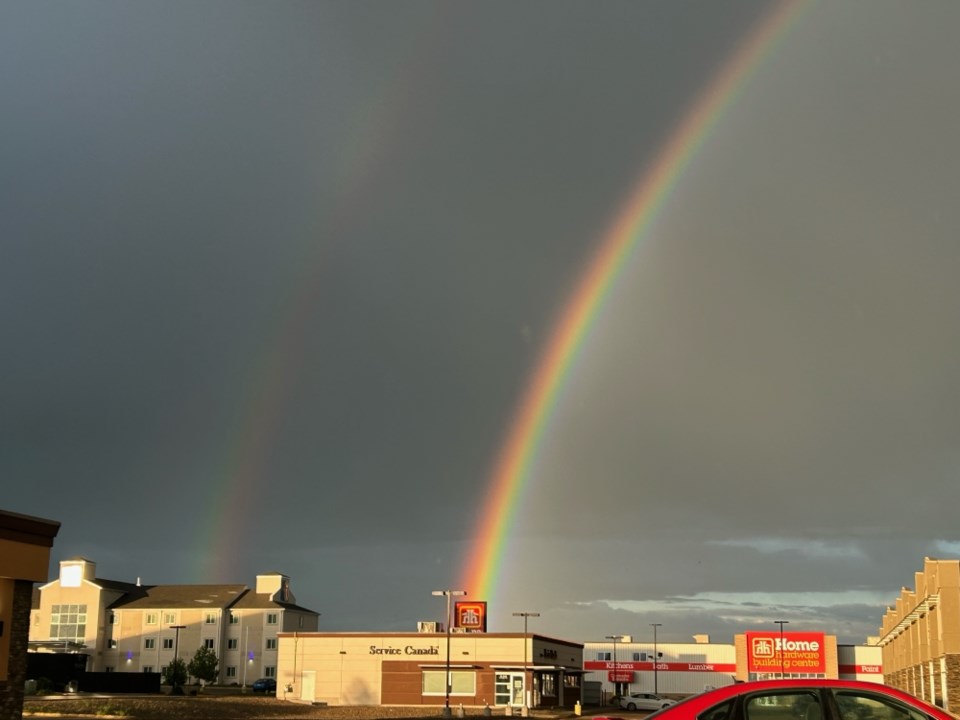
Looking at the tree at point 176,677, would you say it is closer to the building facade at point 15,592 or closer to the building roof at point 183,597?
the building roof at point 183,597

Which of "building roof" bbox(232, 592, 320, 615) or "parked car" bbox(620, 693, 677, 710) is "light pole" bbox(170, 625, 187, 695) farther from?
"parked car" bbox(620, 693, 677, 710)

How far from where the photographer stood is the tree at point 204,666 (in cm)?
9981

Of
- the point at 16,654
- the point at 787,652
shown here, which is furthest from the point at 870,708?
the point at 787,652

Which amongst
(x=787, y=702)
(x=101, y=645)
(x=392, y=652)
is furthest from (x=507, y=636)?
(x=787, y=702)

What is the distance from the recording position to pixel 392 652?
82.9m

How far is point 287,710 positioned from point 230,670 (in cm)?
5188

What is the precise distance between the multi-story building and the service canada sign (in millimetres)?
50307

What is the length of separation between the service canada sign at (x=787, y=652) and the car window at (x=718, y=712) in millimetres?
104322

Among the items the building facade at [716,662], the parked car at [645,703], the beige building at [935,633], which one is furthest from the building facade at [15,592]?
the building facade at [716,662]

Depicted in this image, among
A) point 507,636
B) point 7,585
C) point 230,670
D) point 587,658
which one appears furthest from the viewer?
point 587,658

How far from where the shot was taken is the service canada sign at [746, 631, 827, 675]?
108m

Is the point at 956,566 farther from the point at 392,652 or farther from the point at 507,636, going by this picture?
the point at 392,652

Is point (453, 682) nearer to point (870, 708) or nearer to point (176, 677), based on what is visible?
point (176, 677)

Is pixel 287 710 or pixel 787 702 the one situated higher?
pixel 787 702
